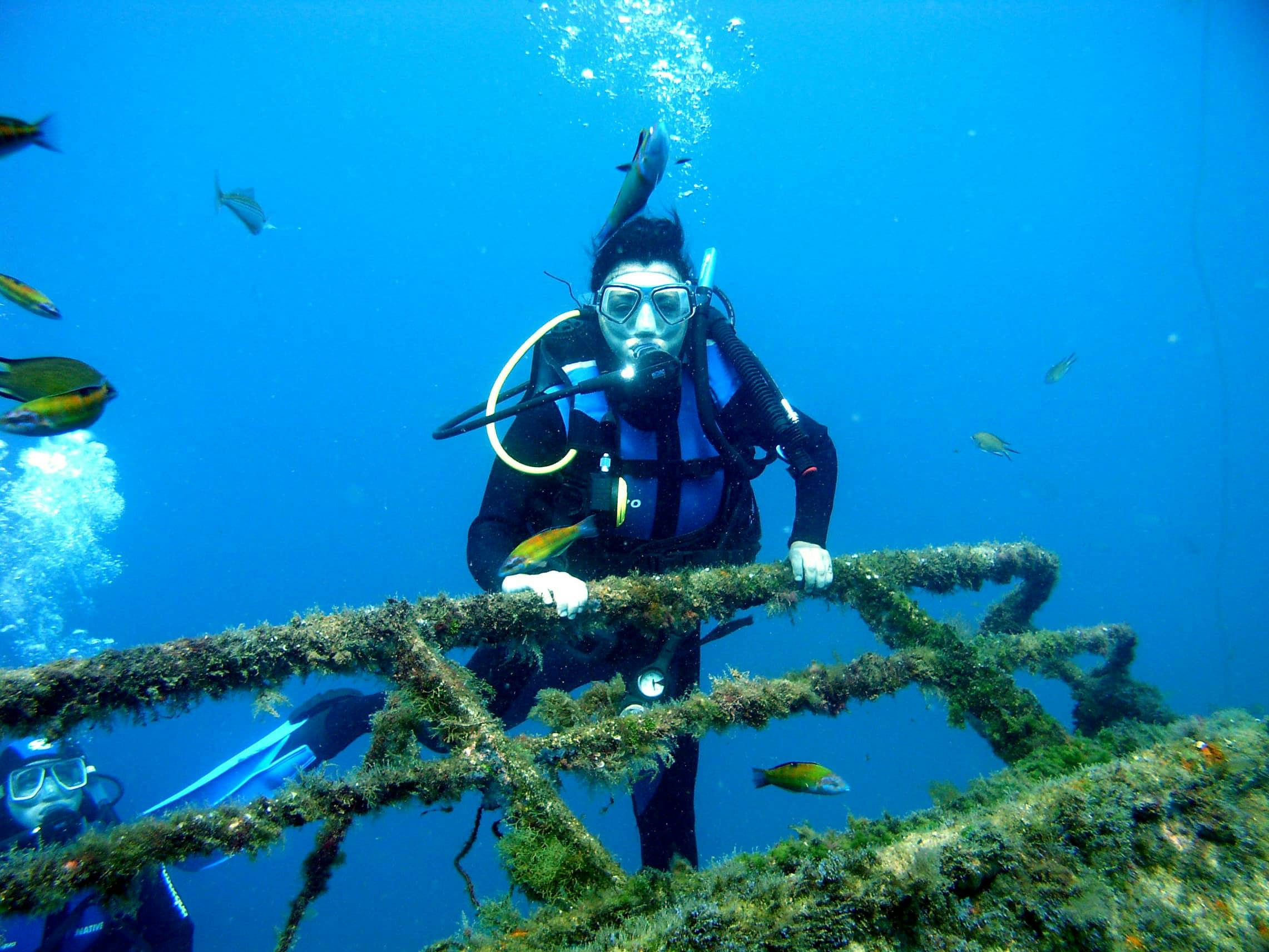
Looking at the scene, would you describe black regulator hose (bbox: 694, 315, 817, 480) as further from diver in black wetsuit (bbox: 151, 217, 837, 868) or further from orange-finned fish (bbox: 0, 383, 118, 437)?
orange-finned fish (bbox: 0, 383, 118, 437)

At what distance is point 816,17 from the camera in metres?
58.0

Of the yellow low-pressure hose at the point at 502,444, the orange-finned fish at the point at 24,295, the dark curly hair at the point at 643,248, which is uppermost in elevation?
the dark curly hair at the point at 643,248

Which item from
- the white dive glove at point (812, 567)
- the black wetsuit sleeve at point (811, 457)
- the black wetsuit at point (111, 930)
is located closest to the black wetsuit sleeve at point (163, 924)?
the black wetsuit at point (111, 930)

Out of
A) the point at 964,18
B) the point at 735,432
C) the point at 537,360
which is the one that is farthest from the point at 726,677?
the point at 964,18

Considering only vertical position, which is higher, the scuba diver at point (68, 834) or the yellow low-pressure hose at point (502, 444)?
the yellow low-pressure hose at point (502, 444)

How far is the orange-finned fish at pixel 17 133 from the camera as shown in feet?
10.6

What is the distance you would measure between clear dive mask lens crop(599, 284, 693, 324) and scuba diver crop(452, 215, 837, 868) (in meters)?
0.01

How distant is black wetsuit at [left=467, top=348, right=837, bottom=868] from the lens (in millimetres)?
3816

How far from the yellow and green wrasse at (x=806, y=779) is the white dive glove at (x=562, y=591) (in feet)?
4.66

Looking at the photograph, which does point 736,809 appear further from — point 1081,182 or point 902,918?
point 1081,182

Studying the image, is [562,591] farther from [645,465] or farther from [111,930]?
[111,930]

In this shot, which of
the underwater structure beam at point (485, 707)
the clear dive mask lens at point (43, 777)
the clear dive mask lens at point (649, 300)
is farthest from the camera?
the clear dive mask lens at point (43, 777)

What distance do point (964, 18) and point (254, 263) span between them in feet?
333

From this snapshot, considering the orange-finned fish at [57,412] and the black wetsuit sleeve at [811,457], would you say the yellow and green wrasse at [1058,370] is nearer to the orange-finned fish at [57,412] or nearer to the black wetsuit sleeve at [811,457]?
the black wetsuit sleeve at [811,457]
